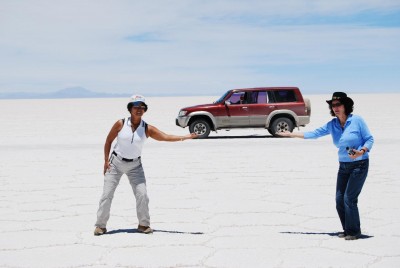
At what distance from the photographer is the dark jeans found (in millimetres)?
6102

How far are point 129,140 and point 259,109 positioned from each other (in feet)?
49.4

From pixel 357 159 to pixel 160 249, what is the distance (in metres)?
2.11

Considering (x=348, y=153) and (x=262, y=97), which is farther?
(x=262, y=97)

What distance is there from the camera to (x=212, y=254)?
575cm

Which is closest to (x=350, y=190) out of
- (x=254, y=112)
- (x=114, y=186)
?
(x=114, y=186)

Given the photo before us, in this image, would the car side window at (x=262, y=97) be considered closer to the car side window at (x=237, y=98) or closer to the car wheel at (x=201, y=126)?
the car side window at (x=237, y=98)

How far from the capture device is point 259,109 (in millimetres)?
21219

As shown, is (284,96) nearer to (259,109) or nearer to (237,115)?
(259,109)

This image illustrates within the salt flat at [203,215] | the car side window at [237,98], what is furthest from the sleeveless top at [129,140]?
the car side window at [237,98]

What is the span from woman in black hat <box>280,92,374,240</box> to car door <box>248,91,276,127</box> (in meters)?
14.9

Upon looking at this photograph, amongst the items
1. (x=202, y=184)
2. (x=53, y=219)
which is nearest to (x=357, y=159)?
(x=53, y=219)

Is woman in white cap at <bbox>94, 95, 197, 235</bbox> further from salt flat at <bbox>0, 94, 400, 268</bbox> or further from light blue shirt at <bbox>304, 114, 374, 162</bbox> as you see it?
light blue shirt at <bbox>304, 114, 374, 162</bbox>

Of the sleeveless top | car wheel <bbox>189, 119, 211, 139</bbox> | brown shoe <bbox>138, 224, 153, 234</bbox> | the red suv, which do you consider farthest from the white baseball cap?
car wheel <bbox>189, 119, 211, 139</bbox>

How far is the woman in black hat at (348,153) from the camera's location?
6.05m
